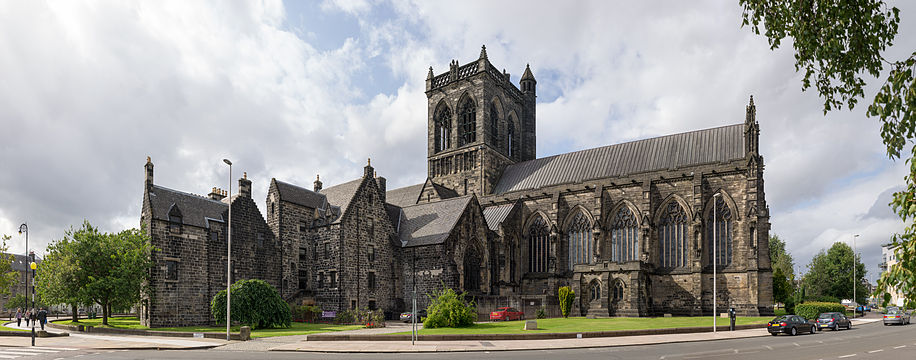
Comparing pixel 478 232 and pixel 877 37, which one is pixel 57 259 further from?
pixel 877 37

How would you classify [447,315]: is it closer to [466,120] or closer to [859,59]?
[859,59]

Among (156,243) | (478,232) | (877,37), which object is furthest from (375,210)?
(877,37)

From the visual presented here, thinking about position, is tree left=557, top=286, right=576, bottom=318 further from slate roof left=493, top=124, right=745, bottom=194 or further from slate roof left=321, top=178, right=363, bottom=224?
slate roof left=321, top=178, right=363, bottom=224

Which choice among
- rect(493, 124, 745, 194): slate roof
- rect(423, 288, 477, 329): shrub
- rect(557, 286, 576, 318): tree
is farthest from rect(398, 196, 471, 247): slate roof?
rect(423, 288, 477, 329): shrub

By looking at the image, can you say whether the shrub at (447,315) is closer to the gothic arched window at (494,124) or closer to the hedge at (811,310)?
the hedge at (811,310)

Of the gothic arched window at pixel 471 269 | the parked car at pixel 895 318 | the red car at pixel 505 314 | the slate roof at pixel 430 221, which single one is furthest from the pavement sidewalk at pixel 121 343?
the parked car at pixel 895 318

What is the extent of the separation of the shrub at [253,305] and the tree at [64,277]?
29.6 ft

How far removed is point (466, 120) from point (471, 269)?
2544cm

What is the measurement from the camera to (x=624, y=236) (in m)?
56.5

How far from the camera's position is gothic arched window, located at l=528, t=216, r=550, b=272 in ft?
198

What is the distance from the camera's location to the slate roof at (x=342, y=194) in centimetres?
5130

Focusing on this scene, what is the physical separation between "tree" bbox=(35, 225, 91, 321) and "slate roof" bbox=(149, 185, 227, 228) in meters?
4.68

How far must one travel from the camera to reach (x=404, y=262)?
53.6 meters

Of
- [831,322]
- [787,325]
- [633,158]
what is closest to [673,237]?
[633,158]
